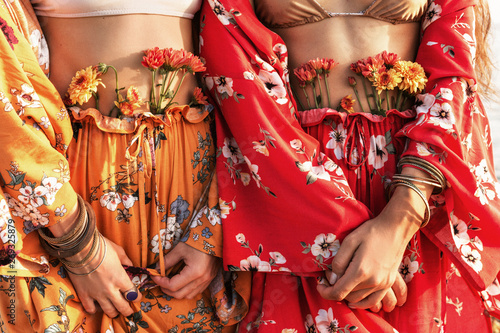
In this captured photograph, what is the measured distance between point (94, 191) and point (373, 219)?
0.84 m

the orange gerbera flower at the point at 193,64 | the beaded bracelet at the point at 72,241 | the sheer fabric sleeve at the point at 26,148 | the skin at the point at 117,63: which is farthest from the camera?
the orange gerbera flower at the point at 193,64

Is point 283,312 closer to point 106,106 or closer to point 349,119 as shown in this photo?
point 349,119

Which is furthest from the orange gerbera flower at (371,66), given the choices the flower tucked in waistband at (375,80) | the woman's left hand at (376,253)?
the woman's left hand at (376,253)

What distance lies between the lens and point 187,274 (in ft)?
5.05

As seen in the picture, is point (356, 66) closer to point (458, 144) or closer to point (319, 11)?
point (319, 11)

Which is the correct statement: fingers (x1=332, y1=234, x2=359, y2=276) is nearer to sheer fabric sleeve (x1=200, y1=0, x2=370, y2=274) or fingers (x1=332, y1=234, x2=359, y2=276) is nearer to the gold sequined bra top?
sheer fabric sleeve (x1=200, y1=0, x2=370, y2=274)

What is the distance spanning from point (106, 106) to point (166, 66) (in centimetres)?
22

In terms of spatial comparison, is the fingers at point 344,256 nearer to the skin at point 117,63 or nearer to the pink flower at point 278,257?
the pink flower at point 278,257

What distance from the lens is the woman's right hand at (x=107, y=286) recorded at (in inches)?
56.7

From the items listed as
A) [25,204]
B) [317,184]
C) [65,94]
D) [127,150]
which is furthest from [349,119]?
[25,204]

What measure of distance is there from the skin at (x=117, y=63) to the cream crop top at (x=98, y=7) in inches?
0.6

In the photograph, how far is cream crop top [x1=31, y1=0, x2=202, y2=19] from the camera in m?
1.49

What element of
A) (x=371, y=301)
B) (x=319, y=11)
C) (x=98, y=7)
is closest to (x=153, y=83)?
(x=98, y=7)

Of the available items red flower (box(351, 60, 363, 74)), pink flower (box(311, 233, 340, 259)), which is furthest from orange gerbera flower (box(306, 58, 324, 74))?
pink flower (box(311, 233, 340, 259))
